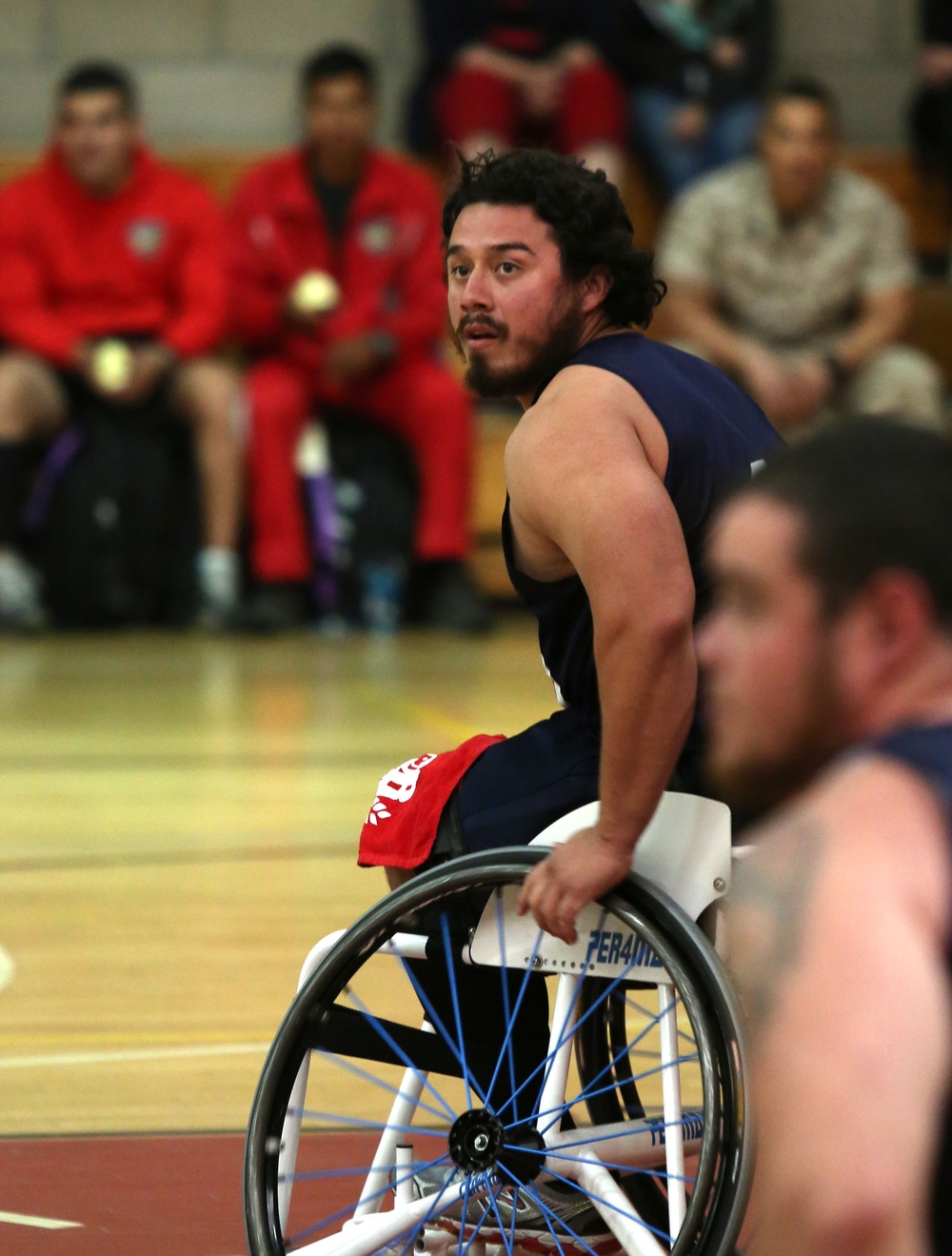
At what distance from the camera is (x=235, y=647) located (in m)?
6.32

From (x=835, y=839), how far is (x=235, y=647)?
216 inches

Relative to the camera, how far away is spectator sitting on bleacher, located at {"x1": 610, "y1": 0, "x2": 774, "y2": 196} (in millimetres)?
7344

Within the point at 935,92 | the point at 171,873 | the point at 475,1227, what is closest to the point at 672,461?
the point at 475,1227

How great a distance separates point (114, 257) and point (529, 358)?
4.81 m

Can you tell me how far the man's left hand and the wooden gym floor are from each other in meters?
0.64

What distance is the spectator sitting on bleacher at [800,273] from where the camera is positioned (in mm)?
6633

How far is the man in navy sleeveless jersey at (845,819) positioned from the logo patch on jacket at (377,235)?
588 centimetres

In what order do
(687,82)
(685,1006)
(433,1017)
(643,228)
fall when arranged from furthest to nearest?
(643,228)
(687,82)
(433,1017)
(685,1006)

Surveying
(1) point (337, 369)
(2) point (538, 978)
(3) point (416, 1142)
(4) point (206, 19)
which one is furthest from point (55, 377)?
(2) point (538, 978)

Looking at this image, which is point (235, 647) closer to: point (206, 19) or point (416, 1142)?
point (206, 19)

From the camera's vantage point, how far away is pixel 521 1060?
6.53 ft

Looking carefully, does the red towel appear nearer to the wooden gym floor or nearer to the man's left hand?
the man's left hand

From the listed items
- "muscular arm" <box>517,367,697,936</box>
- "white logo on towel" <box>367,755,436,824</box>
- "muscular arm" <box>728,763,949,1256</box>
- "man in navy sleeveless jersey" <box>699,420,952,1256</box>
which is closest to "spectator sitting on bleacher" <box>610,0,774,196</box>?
"white logo on towel" <box>367,755,436,824</box>

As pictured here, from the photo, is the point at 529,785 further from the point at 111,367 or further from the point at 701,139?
the point at 701,139
